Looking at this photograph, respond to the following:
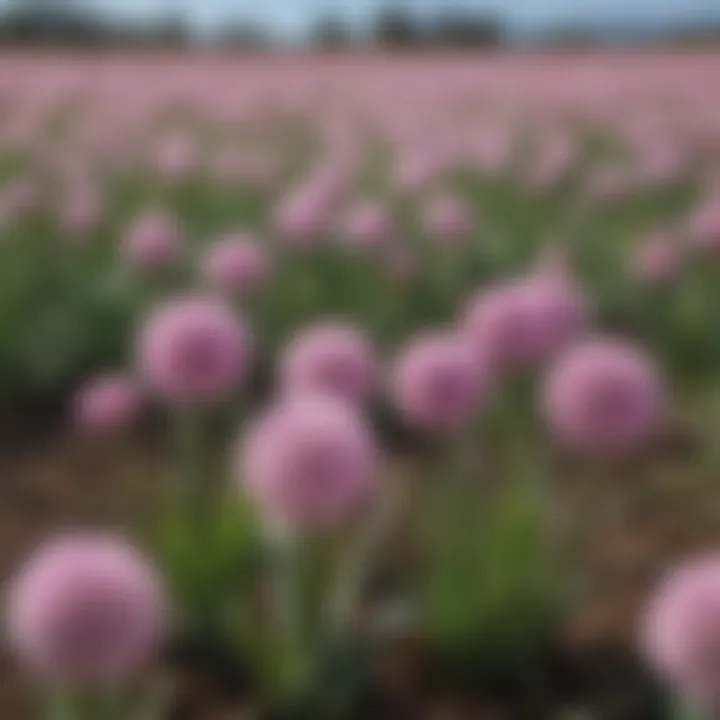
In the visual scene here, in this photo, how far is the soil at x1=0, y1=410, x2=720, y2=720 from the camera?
2.88 ft

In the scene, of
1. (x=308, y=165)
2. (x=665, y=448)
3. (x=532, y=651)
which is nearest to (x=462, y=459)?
(x=532, y=651)

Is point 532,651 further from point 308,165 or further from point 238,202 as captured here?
point 308,165

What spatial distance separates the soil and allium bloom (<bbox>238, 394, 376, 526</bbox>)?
0.20 m

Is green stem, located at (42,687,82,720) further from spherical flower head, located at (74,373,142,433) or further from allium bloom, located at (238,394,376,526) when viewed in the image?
spherical flower head, located at (74,373,142,433)

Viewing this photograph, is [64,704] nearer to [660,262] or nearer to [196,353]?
[196,353]

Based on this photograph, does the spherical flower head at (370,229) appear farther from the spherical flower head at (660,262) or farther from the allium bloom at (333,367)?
the allium bloom at (333,367)

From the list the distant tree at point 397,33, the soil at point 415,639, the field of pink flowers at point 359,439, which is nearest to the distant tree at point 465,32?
the distant tree at point 397,33

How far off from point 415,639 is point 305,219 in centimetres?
48

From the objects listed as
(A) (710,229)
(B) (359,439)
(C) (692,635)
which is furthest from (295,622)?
(A) (710,229)

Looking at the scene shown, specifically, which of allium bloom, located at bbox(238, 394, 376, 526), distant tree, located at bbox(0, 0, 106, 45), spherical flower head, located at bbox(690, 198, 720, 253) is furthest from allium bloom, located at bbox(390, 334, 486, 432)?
distant tree, located at bbox(0, 0, 106, 45)

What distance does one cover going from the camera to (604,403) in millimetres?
755

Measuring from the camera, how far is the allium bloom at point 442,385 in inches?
31.0

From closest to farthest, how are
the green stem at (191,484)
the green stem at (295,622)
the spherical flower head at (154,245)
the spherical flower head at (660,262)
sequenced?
the green stem at (295,622), the green stem at (191,484), the spherical flower head at (154,245), the spherical flower head at (660,262)

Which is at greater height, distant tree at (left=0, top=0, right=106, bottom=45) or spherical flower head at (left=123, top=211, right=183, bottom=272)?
distant tree at (left=0, top=0, right=106, bottom=45)
